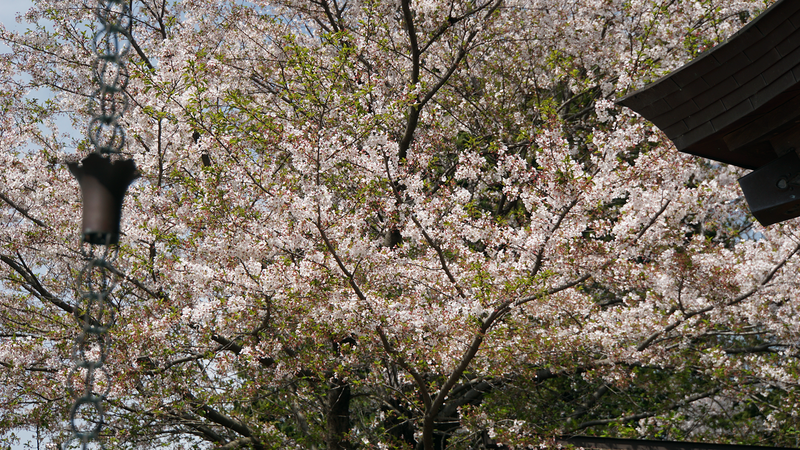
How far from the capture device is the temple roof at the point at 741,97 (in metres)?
3.06

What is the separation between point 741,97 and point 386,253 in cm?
458

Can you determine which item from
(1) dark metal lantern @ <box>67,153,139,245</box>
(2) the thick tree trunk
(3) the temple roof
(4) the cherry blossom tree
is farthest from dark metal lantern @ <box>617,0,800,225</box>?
(2) the thick tree trunk

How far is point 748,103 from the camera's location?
323cm

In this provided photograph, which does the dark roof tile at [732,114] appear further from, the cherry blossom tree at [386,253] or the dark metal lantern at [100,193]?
the dark metal lantern at [100,193]

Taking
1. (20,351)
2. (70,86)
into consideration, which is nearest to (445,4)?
(70,86)

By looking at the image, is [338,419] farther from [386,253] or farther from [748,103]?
[748,103]

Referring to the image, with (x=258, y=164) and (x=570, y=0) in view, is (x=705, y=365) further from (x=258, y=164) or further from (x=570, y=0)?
(x=570, y=0)

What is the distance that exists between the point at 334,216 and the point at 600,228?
3.10 m

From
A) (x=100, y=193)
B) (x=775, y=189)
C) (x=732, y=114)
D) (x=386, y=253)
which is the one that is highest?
(x=386, y=253)

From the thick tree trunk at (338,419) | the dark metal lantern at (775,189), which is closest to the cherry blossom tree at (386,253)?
the thick tree trunk at (338,419)

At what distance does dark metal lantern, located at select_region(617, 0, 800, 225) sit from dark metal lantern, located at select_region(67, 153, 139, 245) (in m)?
2.88

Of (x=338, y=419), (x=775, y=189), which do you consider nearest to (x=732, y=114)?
(x=775, y=189)

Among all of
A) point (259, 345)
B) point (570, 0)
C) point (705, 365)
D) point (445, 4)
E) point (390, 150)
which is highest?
point (570, 0)

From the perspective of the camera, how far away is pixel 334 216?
7.11 m
